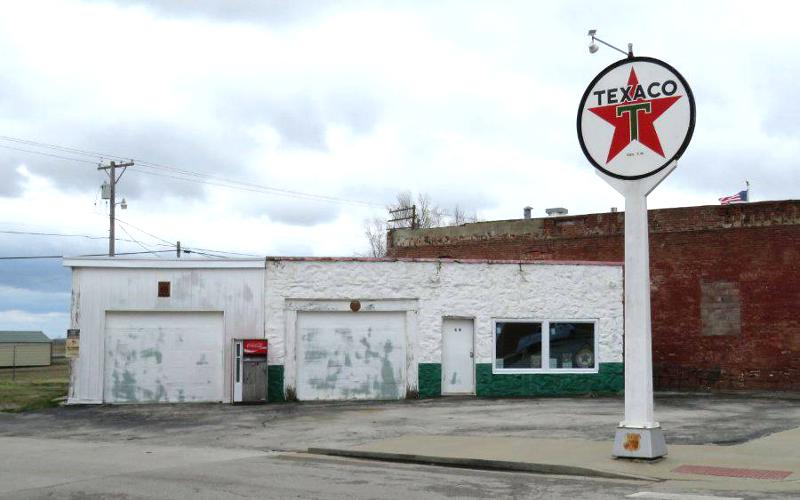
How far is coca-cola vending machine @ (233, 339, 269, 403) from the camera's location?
835 inches

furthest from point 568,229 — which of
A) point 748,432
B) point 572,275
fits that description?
point 748,432

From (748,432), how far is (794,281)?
11.8m

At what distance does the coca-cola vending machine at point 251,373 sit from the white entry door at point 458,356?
15.2 feet

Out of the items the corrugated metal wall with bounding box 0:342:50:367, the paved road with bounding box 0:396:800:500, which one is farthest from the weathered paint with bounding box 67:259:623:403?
the corrugated metal wall with bounding box 0:342:50:367

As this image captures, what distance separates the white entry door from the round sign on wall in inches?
430

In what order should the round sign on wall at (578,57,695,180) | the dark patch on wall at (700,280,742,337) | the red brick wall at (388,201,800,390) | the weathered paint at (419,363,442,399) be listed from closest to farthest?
the round sign on wall at (578,57,695,180) → the weathered paint at (419,363,442,399) → the red brick wall at (388,201,800,390) → the dark patch on wall at (700,280,742,337)

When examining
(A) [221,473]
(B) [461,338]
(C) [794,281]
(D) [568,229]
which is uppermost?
(D) [568,229]

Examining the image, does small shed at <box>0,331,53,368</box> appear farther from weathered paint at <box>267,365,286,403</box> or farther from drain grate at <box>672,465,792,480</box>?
drain grate at <box>672,465,792,480</box>

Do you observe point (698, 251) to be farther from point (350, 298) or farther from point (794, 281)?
point (350, 298)

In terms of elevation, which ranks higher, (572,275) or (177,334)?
(572,275)

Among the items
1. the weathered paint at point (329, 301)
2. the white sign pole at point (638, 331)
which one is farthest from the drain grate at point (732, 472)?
the weathered paint at point (329, 301)

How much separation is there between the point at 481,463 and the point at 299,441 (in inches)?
158

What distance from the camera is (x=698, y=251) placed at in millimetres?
26484

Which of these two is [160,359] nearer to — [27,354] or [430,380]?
[430,380]
